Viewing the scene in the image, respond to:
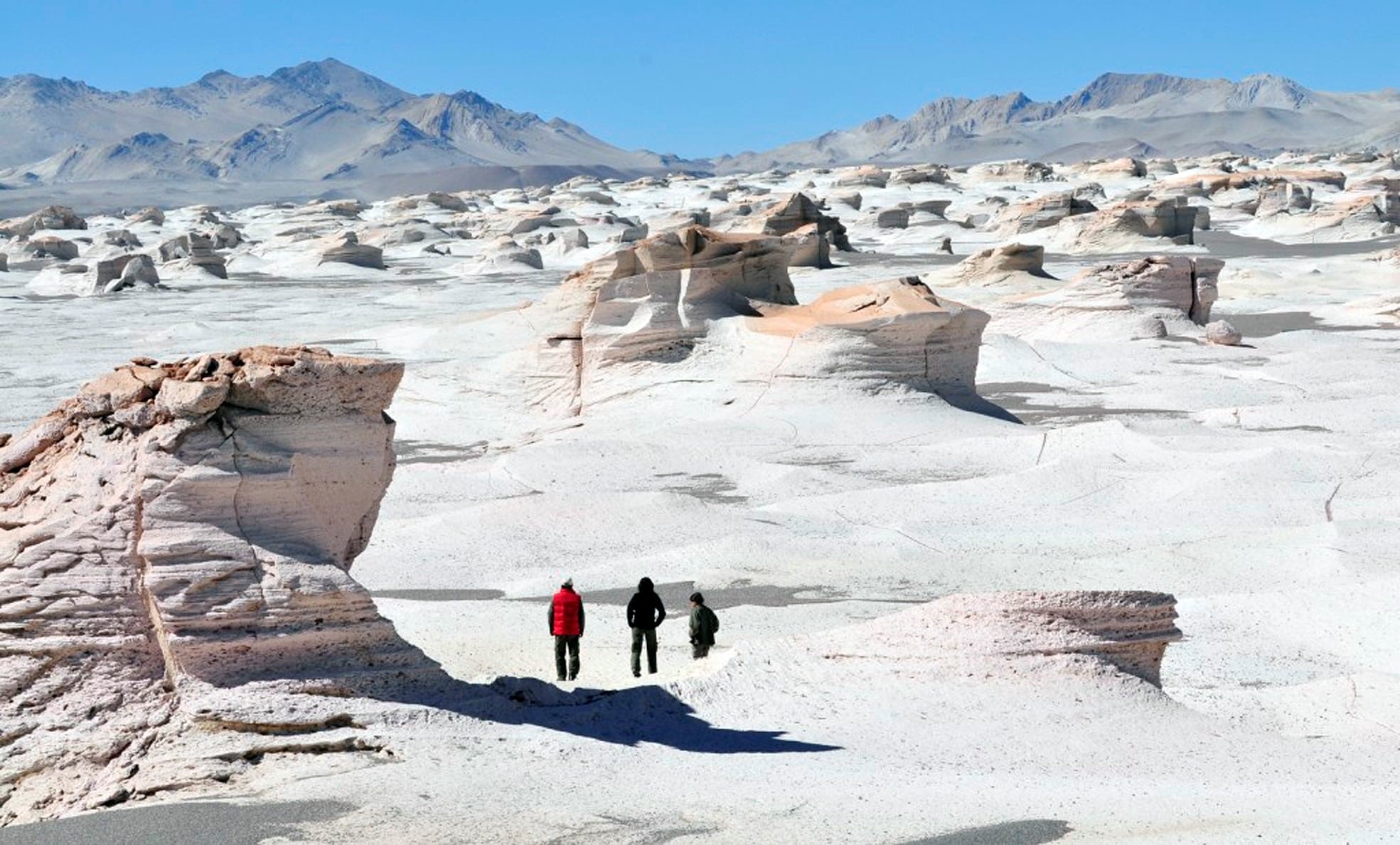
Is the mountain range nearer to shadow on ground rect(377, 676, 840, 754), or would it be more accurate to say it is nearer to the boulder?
the boulder

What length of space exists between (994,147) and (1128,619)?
153 m

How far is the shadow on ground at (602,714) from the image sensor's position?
686 centimetres

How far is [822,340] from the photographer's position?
1723cm

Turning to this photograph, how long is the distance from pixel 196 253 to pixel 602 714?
3378 centimetres

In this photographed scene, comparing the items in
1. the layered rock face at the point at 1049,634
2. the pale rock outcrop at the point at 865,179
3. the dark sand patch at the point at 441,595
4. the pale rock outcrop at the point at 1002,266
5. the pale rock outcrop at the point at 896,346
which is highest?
the pale rock outcrop at the point at 865,179

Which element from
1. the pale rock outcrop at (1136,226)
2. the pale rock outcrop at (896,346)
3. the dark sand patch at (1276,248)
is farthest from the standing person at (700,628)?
the pale rock outcrop at (1136,226)

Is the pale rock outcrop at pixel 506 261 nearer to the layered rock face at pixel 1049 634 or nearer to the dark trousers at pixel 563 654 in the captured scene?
the dark trousers at pixel 563 654

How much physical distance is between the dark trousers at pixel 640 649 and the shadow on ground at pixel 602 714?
0.70 metres

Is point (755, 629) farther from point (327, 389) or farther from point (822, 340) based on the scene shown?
point (822, 340)

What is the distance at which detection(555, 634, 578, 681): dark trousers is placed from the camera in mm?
7973

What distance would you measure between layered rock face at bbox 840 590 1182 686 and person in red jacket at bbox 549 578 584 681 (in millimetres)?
1303

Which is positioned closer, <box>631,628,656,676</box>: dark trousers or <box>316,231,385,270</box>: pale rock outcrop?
<box>631,628,656,676</box>: dark trousers

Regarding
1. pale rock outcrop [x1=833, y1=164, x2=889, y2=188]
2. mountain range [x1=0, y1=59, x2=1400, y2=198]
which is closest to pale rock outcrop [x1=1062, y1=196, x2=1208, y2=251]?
pale rock outcrop [x1=833, y1=164, x2=889, y2=188]

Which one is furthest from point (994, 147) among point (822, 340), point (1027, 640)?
point (1027, 640)
